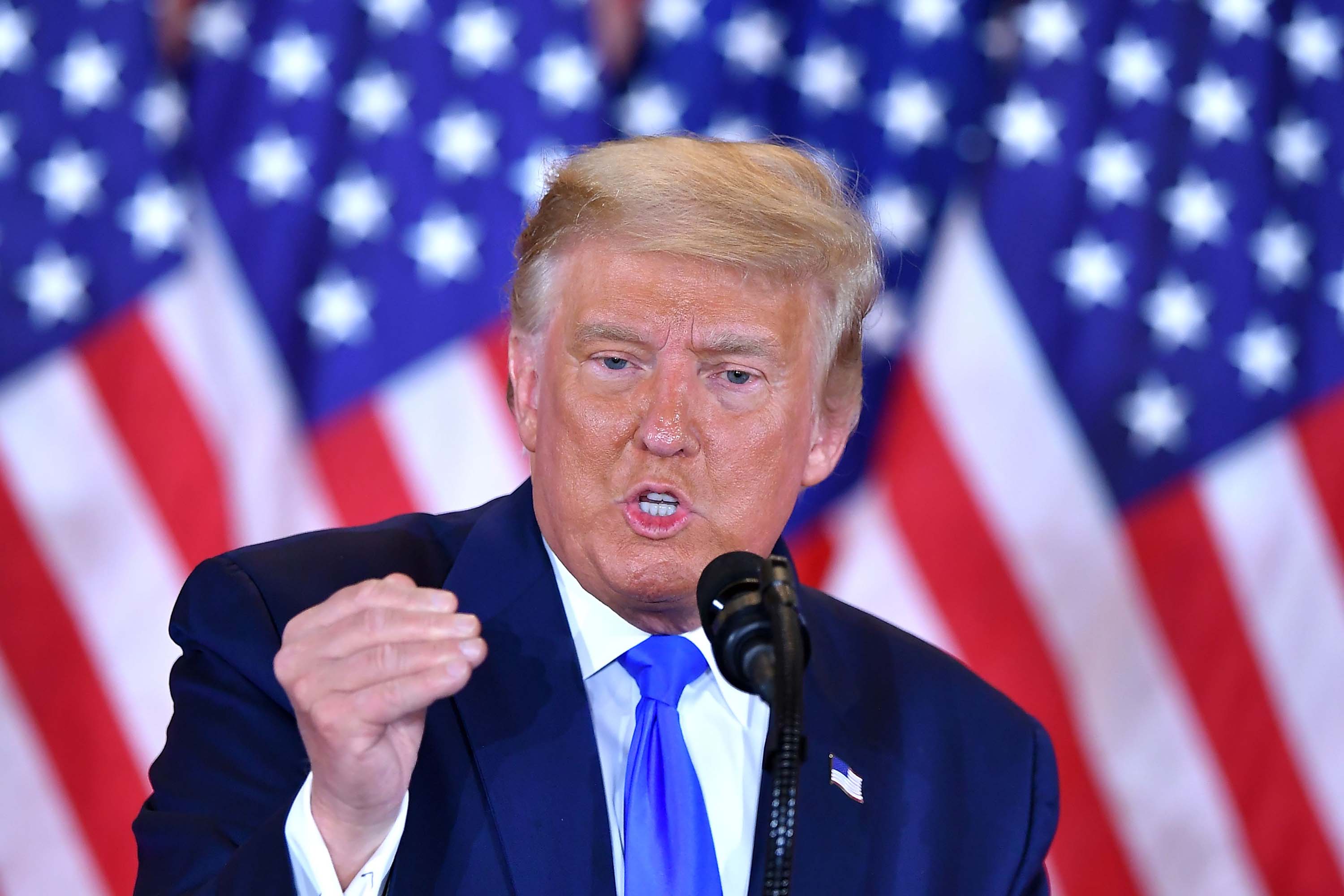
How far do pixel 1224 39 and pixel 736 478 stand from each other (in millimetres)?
2447

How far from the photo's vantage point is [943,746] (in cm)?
198

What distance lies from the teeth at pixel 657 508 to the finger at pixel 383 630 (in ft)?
1.69

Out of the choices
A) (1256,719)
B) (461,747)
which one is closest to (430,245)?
(461,747)

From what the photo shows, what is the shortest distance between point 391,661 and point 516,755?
422 millimetres

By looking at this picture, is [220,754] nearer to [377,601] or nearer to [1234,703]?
[377,601]

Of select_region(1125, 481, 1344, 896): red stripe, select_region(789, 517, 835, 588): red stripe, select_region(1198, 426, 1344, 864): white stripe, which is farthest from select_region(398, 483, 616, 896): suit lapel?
select_region(1198, 426, 1344, 864): white stripe

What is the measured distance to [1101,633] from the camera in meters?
3.45

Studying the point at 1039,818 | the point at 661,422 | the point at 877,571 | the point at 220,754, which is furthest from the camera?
the point at 877,571

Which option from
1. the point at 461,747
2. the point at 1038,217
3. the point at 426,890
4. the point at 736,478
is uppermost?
the point at 1038,217

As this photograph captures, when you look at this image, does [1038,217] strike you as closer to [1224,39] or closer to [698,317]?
[1224,39]

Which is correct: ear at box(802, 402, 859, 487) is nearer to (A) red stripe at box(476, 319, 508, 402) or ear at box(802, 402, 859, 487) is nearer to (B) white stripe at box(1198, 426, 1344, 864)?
(A) red stripe at box(476, 319, 508, 402)

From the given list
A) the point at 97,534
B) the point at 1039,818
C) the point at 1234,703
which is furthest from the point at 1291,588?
the point at 97,534

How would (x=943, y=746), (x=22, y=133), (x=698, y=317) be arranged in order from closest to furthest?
1. (x=698, y=317)
2. (x=943, y=746)
3. (x=22, y=133)

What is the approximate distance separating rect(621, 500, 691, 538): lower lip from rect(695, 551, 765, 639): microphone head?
1.45 ft
